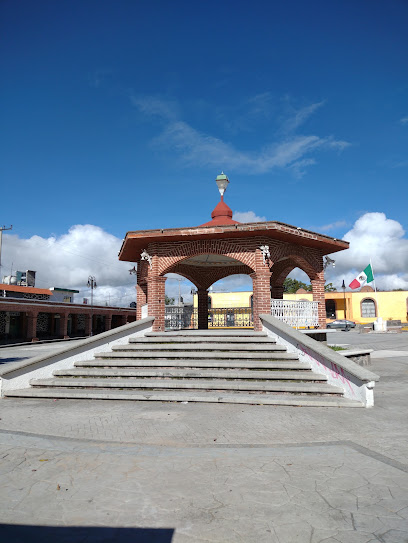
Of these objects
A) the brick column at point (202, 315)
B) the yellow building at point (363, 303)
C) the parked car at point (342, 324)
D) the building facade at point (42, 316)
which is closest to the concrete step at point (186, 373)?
the brick column at point (202, 315)

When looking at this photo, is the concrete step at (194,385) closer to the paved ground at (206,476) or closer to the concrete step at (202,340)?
the paved ground at (206,476)

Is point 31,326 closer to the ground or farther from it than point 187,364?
farther from it

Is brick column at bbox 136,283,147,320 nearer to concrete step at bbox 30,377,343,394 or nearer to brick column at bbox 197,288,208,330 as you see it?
brick column at bbox 197,288,208,330

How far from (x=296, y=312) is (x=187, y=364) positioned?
4.70 m

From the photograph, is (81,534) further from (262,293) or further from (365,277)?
(365,277)

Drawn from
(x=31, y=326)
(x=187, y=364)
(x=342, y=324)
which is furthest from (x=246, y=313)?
(x=342, y=324)

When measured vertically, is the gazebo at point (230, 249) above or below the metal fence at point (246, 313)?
above

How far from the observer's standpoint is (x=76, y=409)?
6598 mm

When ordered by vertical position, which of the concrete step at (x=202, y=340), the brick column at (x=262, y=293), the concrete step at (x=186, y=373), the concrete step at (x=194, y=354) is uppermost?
the brick column at (x=262, y=293)

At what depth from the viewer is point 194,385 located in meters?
7.56

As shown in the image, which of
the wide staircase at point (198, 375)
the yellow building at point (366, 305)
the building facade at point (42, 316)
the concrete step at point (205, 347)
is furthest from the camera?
the yellow building at point (366, 305)

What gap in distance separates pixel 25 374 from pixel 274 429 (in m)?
6.25

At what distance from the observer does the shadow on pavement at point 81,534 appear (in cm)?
258

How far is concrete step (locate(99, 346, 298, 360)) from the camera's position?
8.74 meters
